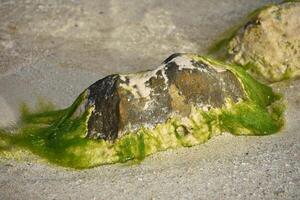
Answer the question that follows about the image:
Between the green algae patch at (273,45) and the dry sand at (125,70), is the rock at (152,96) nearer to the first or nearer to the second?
the dry sand at (125,70)

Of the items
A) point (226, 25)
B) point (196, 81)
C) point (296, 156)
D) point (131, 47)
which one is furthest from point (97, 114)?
point (226, 25)

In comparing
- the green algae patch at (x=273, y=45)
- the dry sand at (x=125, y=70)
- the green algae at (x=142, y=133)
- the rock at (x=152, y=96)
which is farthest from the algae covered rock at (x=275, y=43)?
the rock at (x=152, y=96)

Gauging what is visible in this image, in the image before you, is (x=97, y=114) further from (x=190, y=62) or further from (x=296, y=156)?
(x=296, y=156)

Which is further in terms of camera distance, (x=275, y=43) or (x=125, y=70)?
(x=125, y=70)

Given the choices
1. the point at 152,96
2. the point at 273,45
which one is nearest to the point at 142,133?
the point at 152,96

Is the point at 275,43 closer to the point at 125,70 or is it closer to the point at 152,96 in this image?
the point at 125,70

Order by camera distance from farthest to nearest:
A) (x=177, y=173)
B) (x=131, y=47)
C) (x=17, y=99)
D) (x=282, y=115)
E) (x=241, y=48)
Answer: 1. (x=131, y=47)
2. (x=241, y=48)
3. (x=17, y=99)
4. (x=282, y=115)
5. (x=177, y=173)

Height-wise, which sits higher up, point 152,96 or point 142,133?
point 152,96
